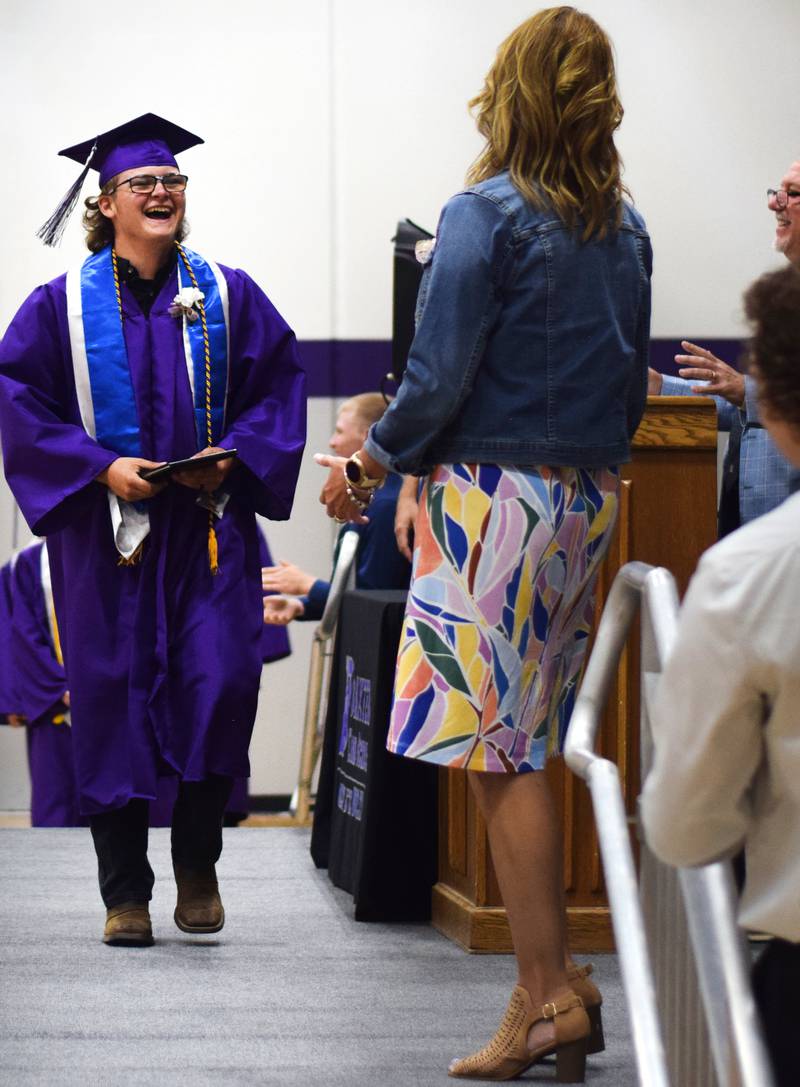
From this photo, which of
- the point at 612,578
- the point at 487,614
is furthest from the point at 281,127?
the point at 487,614

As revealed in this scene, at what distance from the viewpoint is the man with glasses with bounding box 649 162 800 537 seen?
8.91 feet

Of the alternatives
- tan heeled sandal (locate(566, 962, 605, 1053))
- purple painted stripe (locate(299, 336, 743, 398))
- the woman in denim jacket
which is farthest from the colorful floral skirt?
purple painted stripe (locate(299, 336, 743, 398))

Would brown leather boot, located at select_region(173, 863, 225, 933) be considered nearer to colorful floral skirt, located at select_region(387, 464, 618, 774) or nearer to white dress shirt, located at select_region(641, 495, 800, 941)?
colorful floral skirt, located at select_region(387, 464, 618, 774)

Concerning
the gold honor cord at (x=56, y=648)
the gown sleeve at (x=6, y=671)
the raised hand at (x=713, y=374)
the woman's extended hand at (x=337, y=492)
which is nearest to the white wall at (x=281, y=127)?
the gown sleeve at (x=6, y=671)

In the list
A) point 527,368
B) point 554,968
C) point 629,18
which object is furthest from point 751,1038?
point 629,18

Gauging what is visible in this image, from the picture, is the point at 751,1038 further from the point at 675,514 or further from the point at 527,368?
the point at 675,514

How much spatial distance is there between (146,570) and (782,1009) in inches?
80.9

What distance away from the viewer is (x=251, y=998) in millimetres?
2633

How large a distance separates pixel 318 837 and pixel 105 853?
0.90 metres

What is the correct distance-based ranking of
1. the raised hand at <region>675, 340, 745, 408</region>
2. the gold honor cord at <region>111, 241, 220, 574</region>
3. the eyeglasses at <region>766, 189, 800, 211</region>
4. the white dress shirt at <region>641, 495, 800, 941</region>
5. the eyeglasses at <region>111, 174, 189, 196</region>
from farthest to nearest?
the eyeglasses at <region>111, 174, 189, 196</region>, the gold honor cord at <region>111, 241, 220, 574</region>, the eyeglasses at <region>766, 189, 800, 211</region>, the raised hand at <region>675, 340, 745, 408</region>, the white dress shirt at <region>641, 495, 800, 941</region>

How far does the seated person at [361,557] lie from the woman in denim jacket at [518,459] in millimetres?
2182

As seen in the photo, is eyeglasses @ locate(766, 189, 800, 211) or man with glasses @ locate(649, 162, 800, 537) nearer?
man with glasses @ locate(649, 162, 800, 537)

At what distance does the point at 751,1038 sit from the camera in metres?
1.18

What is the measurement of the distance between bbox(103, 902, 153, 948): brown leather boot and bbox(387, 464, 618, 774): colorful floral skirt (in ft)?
→ 3.45
